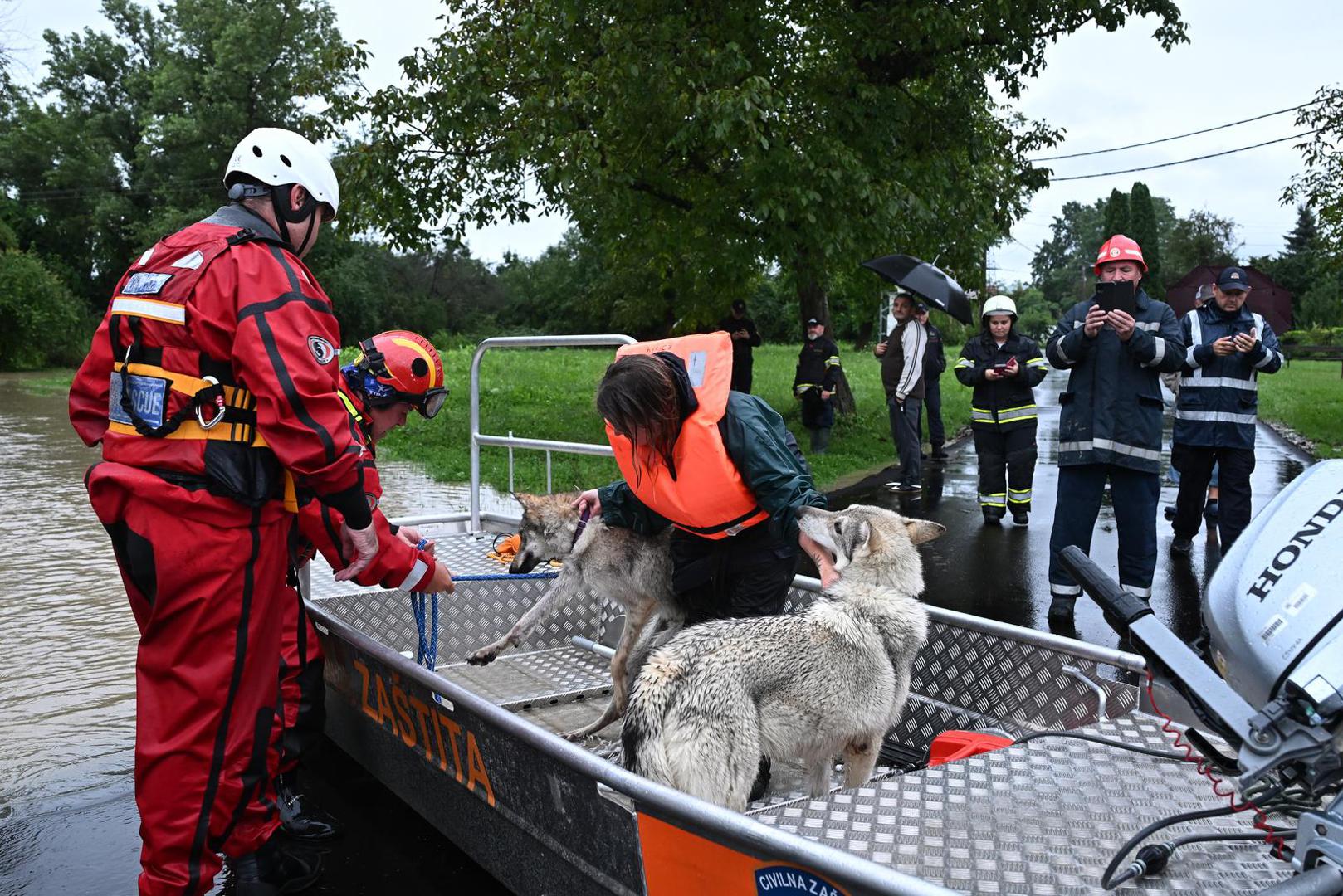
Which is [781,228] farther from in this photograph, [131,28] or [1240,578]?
[131,28]

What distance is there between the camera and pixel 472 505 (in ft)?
22.7

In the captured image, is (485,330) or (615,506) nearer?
(615,506)

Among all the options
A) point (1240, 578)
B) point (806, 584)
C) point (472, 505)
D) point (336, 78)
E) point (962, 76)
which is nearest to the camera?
point (1240, 578)

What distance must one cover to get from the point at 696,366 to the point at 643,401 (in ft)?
1.12

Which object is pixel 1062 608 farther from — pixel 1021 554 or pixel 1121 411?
pixel 1021 554

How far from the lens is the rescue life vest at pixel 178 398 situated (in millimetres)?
3094

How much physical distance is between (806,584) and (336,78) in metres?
14.0

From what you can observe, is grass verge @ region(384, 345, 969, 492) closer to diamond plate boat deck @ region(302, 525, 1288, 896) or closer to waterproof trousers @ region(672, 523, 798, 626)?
diamond plate boat deck @ region(302, 525, 1288, 896)

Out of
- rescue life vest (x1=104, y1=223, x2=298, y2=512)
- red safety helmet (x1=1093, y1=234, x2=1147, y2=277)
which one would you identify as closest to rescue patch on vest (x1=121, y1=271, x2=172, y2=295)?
rescue life vest (x1=104, y1=223, x2=298, y2=512)

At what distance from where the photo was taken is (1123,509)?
634cm

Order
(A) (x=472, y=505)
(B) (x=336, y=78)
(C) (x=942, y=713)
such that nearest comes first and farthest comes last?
(C) (x=942, y=713) → (A) (x=472, y=505) → (B) (x=336, y=78)

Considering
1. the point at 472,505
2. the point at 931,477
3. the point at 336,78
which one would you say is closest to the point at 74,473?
the point at 336,78

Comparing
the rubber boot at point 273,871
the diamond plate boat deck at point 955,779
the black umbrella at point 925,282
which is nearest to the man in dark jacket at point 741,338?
the black umbrella at point 925,282

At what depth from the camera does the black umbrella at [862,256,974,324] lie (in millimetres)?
11430
